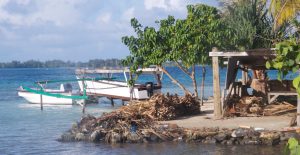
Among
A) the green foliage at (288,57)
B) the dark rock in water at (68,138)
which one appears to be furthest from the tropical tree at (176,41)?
the green foliage at (288,57)

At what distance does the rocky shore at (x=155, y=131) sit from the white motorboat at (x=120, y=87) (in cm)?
866

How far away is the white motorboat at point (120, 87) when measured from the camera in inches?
1101

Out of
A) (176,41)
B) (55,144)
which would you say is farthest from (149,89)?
(55,144)

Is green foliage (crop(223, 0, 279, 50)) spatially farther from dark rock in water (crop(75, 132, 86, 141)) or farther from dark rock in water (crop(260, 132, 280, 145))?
dark rock in water (crop(75, 132, 86, 141))

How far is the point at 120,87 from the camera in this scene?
29594 mm

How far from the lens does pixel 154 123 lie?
16.4m

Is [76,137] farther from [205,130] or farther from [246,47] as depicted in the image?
[246,47]

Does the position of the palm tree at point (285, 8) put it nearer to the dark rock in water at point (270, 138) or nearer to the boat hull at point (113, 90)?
the dark rock in water at point (270, 138)

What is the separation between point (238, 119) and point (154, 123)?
2.70m

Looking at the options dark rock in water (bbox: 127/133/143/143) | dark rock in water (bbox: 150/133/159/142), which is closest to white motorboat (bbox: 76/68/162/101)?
dark rock in water (bbox: 127/133/143/143)

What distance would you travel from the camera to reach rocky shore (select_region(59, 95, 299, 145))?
1473cm

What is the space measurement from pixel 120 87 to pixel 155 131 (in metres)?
14.0

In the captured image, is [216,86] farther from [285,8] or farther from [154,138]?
[285,8]

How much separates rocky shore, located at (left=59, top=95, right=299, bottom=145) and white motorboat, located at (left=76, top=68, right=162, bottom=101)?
28.4 ft
